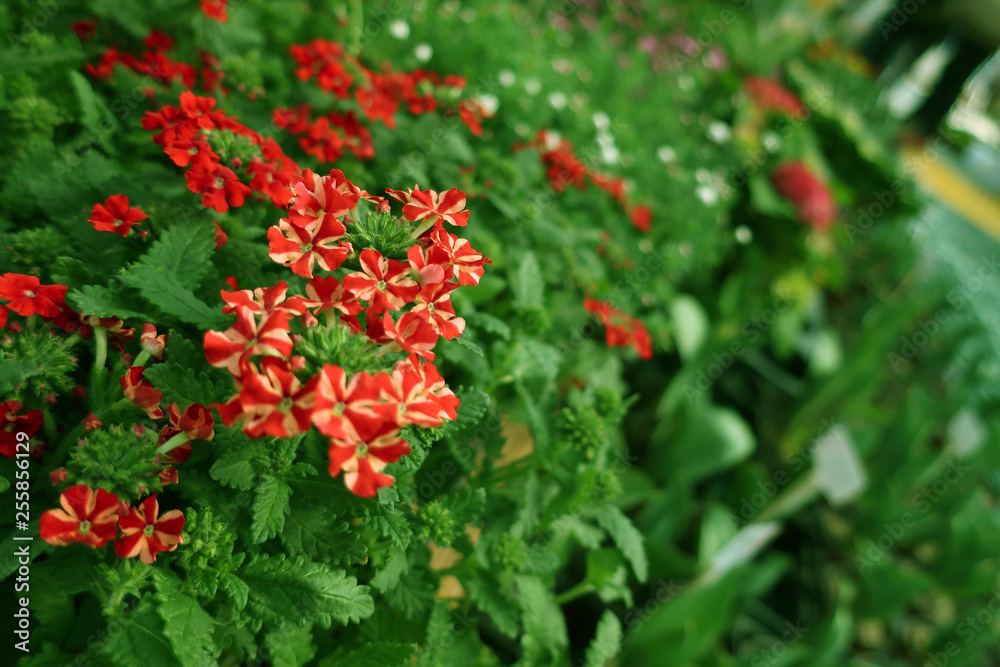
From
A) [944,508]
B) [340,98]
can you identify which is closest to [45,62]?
[340,98]

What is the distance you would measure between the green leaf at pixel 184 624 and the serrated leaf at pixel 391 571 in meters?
0.17

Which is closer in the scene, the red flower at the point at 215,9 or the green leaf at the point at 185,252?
the green leaf at the point at 185,252

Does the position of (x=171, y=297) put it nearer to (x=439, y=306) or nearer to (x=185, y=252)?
(x=185, y=252)

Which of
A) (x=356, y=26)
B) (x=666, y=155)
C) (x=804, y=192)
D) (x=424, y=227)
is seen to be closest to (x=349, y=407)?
(x=424, y=227)

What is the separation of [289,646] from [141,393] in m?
0.33

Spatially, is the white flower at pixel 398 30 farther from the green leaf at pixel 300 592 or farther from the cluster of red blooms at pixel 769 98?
the cluster of red blooms at pixel 769 98

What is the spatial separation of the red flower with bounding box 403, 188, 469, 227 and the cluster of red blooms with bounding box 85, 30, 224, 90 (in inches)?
22.5

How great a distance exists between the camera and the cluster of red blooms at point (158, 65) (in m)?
0.95

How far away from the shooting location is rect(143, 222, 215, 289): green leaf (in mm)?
637

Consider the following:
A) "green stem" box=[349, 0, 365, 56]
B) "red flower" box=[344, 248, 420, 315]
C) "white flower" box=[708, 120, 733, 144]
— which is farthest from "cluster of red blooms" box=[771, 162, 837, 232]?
"red flower" box=[344, 248, 420, 315]

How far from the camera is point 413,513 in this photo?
69 centimetres

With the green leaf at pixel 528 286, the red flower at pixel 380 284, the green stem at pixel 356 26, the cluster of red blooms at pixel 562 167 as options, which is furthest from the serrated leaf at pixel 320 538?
the green stem at pixel 356 26

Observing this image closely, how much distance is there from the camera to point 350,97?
3.62ft

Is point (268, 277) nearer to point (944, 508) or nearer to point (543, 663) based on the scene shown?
point (543, 663)
